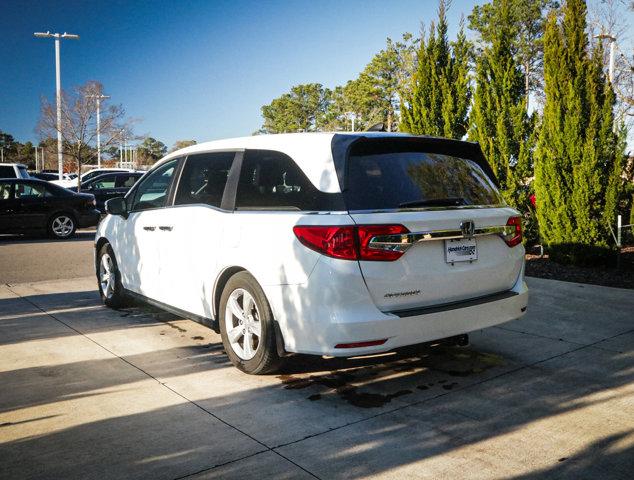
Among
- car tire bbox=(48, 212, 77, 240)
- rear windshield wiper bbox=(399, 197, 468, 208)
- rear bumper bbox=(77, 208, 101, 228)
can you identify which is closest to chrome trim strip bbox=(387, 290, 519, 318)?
rear windshield wiper bbox=(399, 197, 468, 208)

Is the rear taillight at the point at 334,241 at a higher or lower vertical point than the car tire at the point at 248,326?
higher

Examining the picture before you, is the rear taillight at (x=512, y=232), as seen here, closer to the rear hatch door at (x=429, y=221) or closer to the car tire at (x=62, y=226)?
the rear hatch door at (x=429, y=221)

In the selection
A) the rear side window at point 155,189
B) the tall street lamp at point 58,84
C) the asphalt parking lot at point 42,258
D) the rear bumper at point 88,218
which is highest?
the tall street lamp at point 58,84

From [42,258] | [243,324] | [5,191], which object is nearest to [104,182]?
[5,191]

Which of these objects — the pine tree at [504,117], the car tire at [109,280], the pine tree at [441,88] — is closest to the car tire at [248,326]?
the car tire at [109,280]

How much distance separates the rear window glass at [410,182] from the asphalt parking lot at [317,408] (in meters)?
1.20

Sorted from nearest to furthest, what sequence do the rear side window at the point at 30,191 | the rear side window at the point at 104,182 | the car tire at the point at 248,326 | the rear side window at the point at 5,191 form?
the car tire at the point at 248,326 → the rear side window at the point at 5,191 → the rear side window at the point at 30,191 → the rear side window at the point at 104,182

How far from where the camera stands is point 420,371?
15.0ft

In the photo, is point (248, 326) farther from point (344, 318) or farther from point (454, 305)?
point (454, 305)

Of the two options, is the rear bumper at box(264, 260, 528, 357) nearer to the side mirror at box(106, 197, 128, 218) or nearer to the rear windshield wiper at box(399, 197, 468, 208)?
the rear windshield wiper at box(399, 197, 468, 208)

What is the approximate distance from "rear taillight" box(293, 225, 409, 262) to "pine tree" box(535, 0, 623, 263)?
6.79 m

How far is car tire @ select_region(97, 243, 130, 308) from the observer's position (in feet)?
21.4

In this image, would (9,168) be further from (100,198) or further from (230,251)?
(230,251)

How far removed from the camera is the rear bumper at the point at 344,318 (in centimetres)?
361
